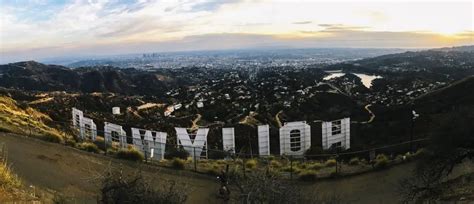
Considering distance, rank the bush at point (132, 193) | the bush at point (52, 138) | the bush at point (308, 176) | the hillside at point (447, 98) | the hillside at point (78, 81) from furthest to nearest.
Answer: the hillside at point (78, 81) → the hillside at point (447, 98) → the bush at point (52, 138) → the bush at point (308, 176) → the bush at point (132, 193)

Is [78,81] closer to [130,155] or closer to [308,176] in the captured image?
[130,155]

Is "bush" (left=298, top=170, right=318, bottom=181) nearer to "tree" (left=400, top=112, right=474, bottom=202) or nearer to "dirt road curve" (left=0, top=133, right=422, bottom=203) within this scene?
"dirt road curve" (left=0, top=133, right=422, bottom=203)

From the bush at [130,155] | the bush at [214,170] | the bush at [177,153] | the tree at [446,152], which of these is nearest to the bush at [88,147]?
the bush at [130,155]

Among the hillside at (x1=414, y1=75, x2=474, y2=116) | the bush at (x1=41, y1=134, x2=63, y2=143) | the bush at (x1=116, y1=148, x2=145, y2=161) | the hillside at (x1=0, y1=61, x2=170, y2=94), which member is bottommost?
the hillside at (x1=0, y1=61, x2=170, y2=94)

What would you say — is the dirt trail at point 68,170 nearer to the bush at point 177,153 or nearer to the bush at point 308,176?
the bush at point 308,176

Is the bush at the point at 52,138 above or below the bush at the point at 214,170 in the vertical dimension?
above

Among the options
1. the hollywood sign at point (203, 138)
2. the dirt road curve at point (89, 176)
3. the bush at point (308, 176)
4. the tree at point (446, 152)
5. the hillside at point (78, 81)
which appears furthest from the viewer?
the hillside at point (78, 81)

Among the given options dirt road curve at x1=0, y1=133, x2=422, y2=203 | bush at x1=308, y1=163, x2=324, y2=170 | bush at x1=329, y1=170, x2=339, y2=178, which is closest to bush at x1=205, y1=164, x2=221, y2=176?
dirt road curve at x1=0, y1=133, x2=422, y2=203
